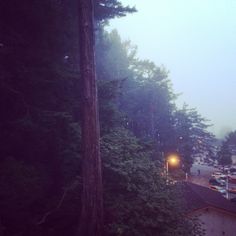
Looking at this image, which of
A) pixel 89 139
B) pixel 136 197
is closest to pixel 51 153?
pixel 89 139

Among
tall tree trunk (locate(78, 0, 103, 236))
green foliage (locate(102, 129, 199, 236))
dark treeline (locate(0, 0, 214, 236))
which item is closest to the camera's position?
tall tree trunk (locate(78, 0, 103, 236))

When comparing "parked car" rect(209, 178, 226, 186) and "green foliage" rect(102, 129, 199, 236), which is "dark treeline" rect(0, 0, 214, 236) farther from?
"parked car" rect(209, 178, 226, 186)

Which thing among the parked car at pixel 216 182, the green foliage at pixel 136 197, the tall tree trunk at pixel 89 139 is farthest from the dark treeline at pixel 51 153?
the parked car at pixel 216 182

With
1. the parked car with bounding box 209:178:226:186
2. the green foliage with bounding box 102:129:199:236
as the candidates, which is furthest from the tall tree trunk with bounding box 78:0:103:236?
the parked car with bounding box 209:178:226:186

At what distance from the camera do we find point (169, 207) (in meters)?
8.73

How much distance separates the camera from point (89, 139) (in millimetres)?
7953

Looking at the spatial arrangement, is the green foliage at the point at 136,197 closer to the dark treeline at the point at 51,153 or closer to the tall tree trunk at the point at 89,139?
the dark treeline at the point at 51,153

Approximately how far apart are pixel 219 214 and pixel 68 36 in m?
17.5

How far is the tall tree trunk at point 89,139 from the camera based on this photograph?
7.61m

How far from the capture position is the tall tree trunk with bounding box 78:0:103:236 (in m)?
7.61

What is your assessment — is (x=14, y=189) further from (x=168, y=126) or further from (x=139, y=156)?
(x=168, y=126)

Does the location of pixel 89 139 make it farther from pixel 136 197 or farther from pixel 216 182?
pixel 216 182

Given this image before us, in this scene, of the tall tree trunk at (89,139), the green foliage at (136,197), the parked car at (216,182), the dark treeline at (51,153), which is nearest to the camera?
the tall tree trunk at (89,139)

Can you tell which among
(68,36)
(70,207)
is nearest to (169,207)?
(70,207)
